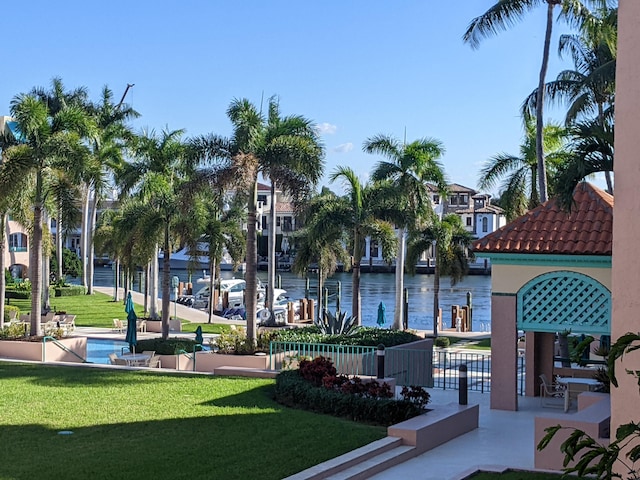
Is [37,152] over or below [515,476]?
over

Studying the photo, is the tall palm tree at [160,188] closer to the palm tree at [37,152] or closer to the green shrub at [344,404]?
the palm tree at [37,152]

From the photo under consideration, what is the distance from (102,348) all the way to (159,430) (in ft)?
53.4

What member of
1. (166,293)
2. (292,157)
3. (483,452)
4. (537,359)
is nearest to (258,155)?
(292,157)

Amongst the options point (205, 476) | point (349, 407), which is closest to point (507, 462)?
point (349, 407)

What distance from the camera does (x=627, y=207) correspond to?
28.2 feet

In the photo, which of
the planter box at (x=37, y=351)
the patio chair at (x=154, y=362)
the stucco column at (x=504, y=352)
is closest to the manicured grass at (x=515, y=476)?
the stucco column at (x=504, y=352)

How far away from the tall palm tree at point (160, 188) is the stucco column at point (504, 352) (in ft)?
42.7

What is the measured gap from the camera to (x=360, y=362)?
21156 millimetres

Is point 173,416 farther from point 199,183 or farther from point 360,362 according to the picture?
point 199,183

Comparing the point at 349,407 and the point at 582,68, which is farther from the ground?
the point at 582,68

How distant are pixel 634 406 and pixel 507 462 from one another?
547 cm

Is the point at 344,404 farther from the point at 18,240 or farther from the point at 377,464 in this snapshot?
the point at 18,240

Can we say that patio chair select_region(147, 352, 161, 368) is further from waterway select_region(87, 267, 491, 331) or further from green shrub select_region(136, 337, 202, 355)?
waterway select_region(87, 267, 491, 331)

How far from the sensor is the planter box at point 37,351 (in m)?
24.4
